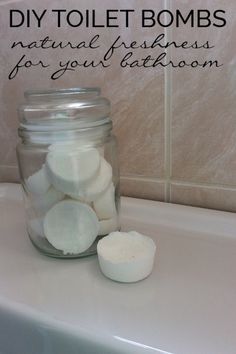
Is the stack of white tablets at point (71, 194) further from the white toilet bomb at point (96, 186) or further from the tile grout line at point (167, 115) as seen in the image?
the tile grout line at point (167, 115)

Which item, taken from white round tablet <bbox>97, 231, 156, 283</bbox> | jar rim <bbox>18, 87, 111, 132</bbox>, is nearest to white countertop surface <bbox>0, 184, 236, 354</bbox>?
white round tablet <bbox>97, 231, 156, 283</bbox>

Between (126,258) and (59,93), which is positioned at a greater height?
(59,93)

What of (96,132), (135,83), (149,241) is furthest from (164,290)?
(135,83)

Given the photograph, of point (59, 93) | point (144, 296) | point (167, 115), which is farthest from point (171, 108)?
point (144, 296)

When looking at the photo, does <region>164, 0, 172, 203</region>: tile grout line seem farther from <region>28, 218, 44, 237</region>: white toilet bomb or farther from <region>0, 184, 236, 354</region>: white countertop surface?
<region>28, 218, 44, 237</region>: white toilet bomb

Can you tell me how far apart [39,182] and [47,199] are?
2 cm

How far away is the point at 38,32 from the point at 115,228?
31cm

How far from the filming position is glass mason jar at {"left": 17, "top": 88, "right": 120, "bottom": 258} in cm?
35

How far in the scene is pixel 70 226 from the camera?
0.35 meters

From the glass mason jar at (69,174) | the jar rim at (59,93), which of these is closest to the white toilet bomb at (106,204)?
the glass mason jar at (69,174)

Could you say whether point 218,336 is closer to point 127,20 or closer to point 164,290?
point 164,290

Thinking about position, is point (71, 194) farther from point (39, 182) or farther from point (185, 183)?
point (185, 183)

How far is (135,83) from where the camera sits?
467mm

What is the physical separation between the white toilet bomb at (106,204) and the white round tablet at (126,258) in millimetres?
36
